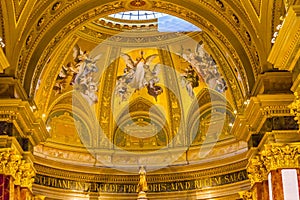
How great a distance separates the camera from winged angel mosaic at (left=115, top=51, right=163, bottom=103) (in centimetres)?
2414

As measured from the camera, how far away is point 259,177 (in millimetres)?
16078

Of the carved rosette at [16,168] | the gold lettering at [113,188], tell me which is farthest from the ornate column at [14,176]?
the gold lettering at [113,188]

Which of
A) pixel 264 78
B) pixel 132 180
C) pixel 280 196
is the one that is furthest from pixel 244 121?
pixel 132 180

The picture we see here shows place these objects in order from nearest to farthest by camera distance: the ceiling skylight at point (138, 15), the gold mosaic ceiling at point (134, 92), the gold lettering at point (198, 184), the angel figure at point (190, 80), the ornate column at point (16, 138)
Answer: the ornate column at point (16, 138) < the gold mosaic ceiling at point (134, 92) < the gold lettering at point (198, 184) < the ceiling skylight at point (138, 15) < the angel figure at point (190, 80)

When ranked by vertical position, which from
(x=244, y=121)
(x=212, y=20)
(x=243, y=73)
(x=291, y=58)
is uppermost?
(x=212, y=20)

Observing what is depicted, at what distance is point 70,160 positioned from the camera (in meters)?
22.9

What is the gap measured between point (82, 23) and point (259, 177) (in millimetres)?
6231

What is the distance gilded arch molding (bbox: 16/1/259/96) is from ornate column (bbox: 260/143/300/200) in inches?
101

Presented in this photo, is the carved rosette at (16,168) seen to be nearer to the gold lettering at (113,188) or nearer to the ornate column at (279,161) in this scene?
the ornate column at (279,161)

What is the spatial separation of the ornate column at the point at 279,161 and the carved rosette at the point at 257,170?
983mm

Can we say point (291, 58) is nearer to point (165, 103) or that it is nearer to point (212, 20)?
point (212, 20)

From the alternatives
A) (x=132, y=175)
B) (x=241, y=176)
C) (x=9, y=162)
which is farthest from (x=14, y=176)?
(x=241, y=176)

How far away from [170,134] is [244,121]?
26.0 ft

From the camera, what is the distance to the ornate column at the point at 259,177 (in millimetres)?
15812
